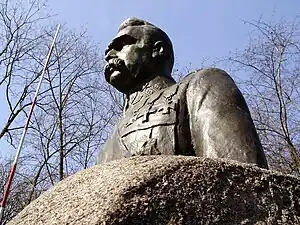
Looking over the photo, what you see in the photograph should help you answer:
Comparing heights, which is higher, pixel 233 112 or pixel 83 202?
pixel 233 112

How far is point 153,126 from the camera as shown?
298 cm

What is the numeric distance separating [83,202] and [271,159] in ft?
33.3

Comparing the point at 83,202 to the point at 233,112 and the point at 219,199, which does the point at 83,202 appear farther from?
the point at 233,112

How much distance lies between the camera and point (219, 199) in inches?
67.4

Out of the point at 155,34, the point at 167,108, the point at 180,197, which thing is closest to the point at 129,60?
the point at 155,34

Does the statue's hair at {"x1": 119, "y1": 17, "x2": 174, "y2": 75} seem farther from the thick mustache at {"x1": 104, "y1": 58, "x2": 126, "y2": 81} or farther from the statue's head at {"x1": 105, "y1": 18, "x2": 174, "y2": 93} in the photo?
the thick mustache at {"x1": 104, "y1": 58, "x2": 126, "y2": 81}

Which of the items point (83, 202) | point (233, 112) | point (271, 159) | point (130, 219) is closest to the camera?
point (130, 219)

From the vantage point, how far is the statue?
2.67 meters

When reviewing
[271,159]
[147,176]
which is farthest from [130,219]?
[271,159]

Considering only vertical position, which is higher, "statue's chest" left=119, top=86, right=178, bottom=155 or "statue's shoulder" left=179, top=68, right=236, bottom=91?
"statue's shoulder" left=179, top=68, right=236, bottom=91

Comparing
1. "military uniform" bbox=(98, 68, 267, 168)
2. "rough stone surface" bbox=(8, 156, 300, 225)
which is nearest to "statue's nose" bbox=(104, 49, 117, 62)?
"military uniform" bbox=(98, 68, 267, 168)

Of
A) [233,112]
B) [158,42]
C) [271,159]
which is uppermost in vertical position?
[158,42]

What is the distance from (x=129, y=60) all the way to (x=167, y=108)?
0.58 metres

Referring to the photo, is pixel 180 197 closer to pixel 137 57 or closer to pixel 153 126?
pixel 153 126
